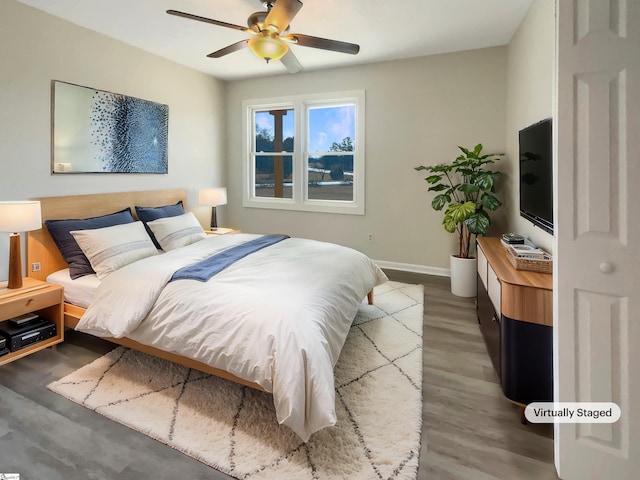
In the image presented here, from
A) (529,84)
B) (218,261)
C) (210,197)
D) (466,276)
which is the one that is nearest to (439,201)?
(466,276)

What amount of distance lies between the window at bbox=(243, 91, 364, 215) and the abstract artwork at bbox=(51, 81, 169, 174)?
151 cm

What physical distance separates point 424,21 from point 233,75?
2888mm

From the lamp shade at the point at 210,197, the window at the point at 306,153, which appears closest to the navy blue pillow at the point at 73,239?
the lamp shade at the point at 210,197

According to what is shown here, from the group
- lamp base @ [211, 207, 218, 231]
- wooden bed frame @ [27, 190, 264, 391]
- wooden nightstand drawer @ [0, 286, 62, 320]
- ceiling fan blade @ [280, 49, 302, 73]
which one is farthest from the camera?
lamp base @ [211, 207, 218, 231]

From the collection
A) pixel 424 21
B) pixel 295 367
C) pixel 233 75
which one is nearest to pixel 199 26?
pixel 233 75

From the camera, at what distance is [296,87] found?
195 inches

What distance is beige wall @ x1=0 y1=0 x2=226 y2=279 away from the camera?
110 inches

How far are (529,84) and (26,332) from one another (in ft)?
14.6

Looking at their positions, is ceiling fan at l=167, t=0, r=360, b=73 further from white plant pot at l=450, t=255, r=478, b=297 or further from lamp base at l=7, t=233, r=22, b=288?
white plant pot at l=450, t=255, r=478, b=297

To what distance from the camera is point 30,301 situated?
2.46 metres

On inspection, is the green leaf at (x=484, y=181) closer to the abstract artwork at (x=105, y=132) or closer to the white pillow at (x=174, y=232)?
the white pillow at (x=174, y=232)

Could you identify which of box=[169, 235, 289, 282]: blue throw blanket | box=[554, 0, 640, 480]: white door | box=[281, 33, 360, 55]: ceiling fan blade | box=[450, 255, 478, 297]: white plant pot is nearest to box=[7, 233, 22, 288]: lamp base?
box=[169, 235, 289, 282]: blue throw blanket

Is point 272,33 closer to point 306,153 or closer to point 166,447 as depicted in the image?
point 306,153

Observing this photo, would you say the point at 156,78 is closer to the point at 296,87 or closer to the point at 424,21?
the point at 296,87
